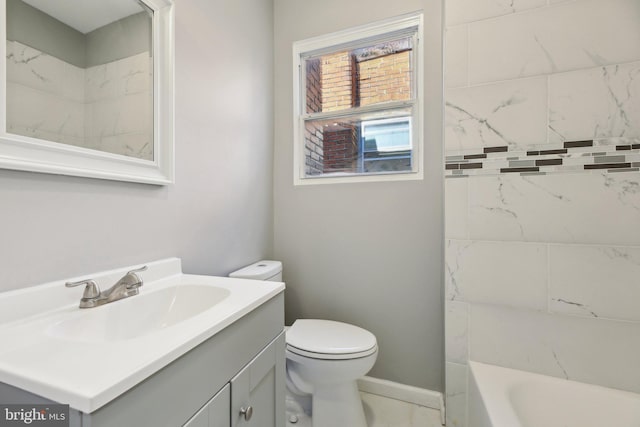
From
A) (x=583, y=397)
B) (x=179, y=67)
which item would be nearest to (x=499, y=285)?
(x=583, y=397)

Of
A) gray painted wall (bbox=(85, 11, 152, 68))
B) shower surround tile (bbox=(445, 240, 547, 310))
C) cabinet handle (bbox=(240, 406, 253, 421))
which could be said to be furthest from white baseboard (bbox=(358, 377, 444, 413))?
gray painted wall (bbox=(85, 11, 152, 68))

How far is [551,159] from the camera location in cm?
113

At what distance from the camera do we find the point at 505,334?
1.20 m

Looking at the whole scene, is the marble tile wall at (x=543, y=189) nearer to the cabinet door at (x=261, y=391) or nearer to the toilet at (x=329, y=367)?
the toilet at (x=329, y=367)

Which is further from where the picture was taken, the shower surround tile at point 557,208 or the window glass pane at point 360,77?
the window glass pane at point 360,77

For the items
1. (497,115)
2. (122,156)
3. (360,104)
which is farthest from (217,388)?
(360,104)

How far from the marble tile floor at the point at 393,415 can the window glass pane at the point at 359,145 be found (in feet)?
4.58

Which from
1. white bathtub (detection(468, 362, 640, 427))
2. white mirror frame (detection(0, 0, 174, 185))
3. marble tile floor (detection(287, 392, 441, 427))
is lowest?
marble tile floor (detection(287, 392, 441, 427))

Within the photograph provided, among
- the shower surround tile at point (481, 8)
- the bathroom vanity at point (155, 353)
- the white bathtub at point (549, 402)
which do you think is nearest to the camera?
the bathroom vanity at point (155, 353)

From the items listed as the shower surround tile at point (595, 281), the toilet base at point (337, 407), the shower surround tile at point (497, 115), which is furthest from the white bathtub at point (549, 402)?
the shower surround tile at point (497, 115)

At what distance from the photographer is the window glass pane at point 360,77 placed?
172 centimetres

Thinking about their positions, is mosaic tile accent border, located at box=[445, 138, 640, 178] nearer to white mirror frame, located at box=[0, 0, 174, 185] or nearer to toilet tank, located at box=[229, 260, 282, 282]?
toilet tank, located at box=[229, 260, 282, 282]

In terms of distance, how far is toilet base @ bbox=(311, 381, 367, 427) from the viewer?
1310 millimetres

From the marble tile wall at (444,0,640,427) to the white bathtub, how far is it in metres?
0.05
